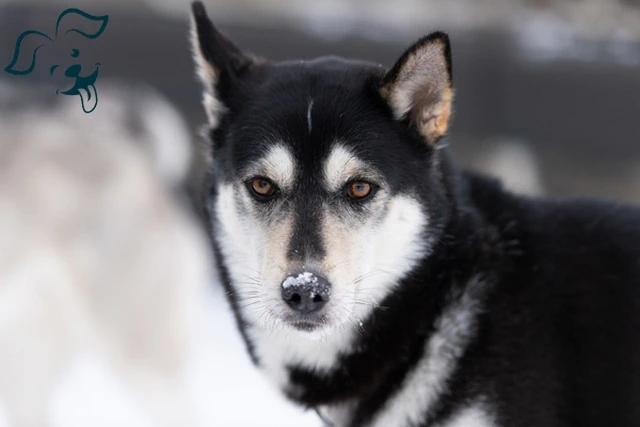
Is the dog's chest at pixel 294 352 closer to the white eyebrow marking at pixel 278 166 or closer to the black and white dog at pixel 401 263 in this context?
the black and white dog at pixel 401 263

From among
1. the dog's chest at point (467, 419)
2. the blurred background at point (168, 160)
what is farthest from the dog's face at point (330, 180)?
the blurred background at point (168, 160)

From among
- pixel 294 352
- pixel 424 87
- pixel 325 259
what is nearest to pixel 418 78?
pixel 424 87

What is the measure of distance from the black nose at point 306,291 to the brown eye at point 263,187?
27 centimetres

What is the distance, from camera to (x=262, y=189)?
2.11 metres

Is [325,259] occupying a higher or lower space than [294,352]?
higher

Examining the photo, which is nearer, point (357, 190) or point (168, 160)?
point (357, 190)

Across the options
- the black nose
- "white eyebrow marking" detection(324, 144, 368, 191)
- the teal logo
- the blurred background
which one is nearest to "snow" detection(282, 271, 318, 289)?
the black nose

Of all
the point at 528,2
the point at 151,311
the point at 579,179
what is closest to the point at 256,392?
the point at 151,311

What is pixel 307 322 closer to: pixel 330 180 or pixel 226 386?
pixel 330 180

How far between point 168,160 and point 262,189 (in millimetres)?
2131

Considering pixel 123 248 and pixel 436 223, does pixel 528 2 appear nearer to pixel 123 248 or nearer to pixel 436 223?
pixel 123 248

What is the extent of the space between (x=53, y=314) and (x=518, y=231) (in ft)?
7.31

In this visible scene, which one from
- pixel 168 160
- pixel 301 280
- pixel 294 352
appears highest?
pixel 301 280

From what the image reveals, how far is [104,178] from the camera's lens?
3.90 metres
